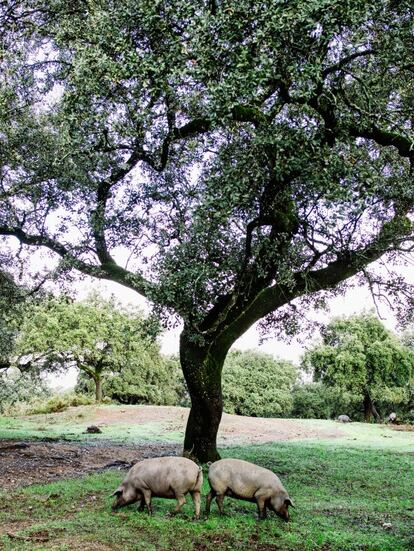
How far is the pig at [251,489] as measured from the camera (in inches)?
355

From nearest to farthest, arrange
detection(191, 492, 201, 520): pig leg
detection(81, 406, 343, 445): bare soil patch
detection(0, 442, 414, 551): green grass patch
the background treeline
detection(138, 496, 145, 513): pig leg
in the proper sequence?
1. detection(0, 442, 414, 551): green grass patch
2. detection(191, 492, 201, 520): pig leg
3. detection(138, 496, 145, 513): pig leg
4. detection(81, 406, 343, 445): bare soil patch
5. the background treeline

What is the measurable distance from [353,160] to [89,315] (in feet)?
112

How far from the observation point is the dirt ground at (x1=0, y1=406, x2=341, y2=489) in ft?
45.0

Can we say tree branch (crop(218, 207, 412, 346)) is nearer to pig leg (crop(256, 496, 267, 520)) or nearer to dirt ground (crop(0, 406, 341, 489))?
dirt ground (crop(0, 406, 341, 489))

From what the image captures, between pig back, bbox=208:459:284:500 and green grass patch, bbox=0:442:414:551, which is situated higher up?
pig back, bbox=208:459:284:500

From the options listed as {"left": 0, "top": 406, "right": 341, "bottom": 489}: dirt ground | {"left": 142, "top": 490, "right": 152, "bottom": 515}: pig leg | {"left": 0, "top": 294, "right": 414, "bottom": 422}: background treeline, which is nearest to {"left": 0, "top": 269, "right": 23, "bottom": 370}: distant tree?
{"left": 0, "top": 406, "right": 341, "bottom": 489}: dirt ground

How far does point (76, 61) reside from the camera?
9.38m

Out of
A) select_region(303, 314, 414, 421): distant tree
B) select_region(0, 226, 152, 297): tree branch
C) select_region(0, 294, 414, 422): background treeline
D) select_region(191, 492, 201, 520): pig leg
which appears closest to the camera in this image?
select_region(191, 492, 201, 520): pig leg

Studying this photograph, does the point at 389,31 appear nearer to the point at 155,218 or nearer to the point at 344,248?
the point at 344,248

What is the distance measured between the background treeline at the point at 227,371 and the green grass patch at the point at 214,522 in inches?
815

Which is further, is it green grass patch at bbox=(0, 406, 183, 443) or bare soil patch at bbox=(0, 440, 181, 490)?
green grass patch at bbox=(0, 406, 183, 443)

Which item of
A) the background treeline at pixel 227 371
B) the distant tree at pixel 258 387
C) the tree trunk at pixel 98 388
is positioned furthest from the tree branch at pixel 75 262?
the distant tree at pixel 258 387

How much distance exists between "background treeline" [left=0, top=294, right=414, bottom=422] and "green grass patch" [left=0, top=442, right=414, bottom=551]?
20.7 m

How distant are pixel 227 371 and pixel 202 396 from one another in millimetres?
36558
